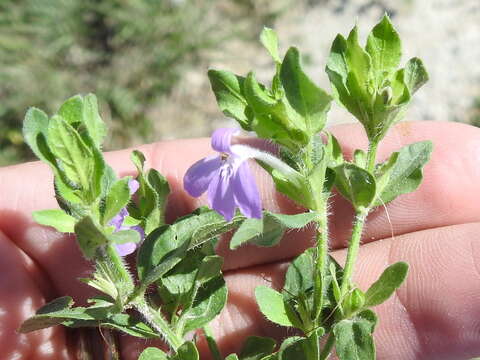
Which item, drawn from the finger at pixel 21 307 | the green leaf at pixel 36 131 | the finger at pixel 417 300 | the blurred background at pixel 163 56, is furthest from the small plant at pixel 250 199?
the blurred background at pixel 163 56

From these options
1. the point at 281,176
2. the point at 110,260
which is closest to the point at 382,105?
the point at 281,176

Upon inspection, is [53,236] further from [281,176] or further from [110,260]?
[281,176]

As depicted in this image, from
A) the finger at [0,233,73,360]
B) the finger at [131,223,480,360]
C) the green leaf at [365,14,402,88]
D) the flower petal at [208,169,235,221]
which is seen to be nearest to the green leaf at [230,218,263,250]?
the flower petal at [208,169,235,221]

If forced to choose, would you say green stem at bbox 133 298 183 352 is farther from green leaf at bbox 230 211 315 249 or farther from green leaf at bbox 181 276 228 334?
green leaf at bbox 230 211 315 249

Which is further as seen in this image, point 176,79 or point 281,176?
point 176,79

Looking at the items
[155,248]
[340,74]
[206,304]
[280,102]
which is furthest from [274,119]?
[206,304]

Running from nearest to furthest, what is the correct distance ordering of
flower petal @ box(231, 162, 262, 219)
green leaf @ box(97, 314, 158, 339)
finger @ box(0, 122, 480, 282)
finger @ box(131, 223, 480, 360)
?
flower petal @ box(231, 162, 262, 219)
green leaf @ box(97, 314, 158, 339)
finger @ box(131, 223, 480, 360)
finger @ box(0, 122, 480, 282)

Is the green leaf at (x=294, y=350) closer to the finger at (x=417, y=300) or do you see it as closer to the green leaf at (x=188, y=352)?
the green leaf at (x=188, y=352)
